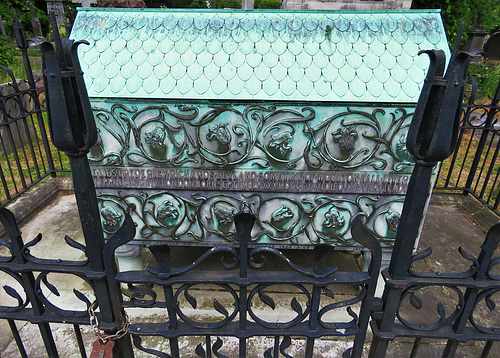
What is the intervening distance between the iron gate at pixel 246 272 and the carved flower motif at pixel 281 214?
93cm

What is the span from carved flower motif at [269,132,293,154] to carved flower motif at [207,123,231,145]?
Answer: 29 cm

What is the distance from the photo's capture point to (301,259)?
3029 mm

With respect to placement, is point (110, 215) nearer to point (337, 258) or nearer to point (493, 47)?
point (337, 258)

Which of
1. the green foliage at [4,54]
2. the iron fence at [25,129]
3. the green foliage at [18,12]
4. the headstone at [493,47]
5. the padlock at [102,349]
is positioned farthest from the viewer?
the headstone at [493,47]

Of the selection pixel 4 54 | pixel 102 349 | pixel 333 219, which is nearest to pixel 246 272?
pixel 102 349

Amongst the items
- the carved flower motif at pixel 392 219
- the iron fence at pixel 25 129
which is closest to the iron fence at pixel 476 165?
the carved flower motif at pixel 392 219

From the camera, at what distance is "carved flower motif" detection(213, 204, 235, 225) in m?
2.35

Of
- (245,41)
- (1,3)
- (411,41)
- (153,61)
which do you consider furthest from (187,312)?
(1,3)

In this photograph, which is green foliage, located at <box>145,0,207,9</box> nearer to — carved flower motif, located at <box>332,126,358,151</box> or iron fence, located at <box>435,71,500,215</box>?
iron fence, located at <box>435,71,500,215</box>

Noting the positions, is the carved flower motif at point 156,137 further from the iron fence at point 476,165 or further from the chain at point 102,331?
the iron fence at point 476,165

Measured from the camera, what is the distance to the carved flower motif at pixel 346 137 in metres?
2.11

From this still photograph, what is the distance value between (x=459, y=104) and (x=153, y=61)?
70.7 inches

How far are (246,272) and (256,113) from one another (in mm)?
1111

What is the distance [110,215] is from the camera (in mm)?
2377
